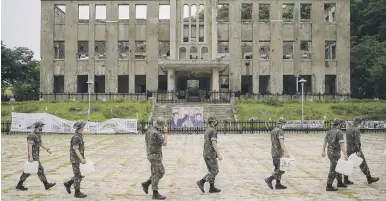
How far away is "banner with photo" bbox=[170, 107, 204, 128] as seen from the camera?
36.3 m

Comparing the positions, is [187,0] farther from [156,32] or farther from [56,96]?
[56,96]

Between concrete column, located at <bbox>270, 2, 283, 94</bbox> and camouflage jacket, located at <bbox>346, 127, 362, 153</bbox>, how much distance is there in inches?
1558

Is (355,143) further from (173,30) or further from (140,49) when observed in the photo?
(140,49)

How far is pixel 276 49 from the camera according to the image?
5184 centimetres

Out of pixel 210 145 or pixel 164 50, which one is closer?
pixel 210 145

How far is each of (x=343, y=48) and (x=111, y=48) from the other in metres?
25.0

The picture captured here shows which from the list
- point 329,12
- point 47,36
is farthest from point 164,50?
point 329,12

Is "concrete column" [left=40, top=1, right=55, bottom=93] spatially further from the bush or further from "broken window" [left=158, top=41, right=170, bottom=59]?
"broken window" [left=158, top=41, right=170, bottom=59]

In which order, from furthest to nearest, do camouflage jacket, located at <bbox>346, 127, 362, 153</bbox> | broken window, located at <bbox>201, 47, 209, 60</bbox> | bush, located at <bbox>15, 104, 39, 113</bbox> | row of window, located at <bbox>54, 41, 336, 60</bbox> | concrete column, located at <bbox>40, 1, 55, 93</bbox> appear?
row of window, located at <bbox>54, 41, 336, 60</bbox>, concrete column, located at <bbox>40, 1, 55, 93</bbox>, broken window, located at <bbox>201, 47, 209, 60</bbox>, bush, located at <bbox>15, 104, 39, 113</bbox>, camouflage jacket, located at <bbox>346, 127, 362, 153</bbox>

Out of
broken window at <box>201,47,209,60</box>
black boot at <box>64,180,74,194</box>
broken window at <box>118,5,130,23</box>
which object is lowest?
black boot at <box>64,180,74,194</box>

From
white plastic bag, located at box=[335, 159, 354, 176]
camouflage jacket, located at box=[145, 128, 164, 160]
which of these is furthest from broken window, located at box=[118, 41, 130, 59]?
white plastic bag, located at box=[335, 159, 354, 176]

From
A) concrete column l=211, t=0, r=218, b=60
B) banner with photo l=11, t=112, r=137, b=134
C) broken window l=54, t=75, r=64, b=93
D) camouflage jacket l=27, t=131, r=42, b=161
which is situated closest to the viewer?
camouflage jacket l=27, t=131, r=42, b=161

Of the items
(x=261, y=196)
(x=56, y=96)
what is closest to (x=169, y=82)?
(x=56, y=96)

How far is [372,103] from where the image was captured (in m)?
44.3
